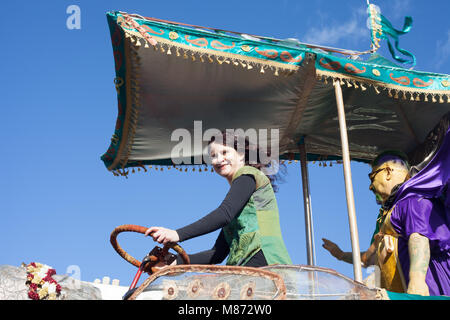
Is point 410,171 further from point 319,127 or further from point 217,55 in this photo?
point 217,55

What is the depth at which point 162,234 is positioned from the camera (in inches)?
123

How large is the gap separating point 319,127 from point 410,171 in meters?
1.47

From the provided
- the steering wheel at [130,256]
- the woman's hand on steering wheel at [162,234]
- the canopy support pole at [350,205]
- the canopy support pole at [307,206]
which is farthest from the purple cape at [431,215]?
the woman's hand on steering wheel at [162,234]

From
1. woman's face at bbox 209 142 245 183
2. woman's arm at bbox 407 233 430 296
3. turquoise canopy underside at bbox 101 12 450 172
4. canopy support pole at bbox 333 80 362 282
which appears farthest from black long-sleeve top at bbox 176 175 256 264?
turquoise canopy underside at bbox 101 12 450 172

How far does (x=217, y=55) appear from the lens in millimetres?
4812

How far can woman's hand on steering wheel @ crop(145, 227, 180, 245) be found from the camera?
10.2 feet

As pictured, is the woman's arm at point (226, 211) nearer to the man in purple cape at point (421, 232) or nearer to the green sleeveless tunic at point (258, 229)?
the green sleeveless tunic at point (258, 229)

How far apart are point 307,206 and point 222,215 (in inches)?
111

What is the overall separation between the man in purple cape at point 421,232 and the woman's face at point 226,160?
131 cm

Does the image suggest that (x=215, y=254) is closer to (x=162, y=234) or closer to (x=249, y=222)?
(x=249, y=222)

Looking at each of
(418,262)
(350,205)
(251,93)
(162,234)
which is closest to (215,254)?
(350,205)
